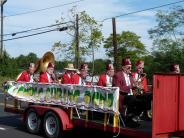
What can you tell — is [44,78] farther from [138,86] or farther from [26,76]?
[138,86]

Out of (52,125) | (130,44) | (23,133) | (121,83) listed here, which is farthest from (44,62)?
(130,44)

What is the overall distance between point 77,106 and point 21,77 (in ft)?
11.2

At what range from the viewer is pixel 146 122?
10.4 m

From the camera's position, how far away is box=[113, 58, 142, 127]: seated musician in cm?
989

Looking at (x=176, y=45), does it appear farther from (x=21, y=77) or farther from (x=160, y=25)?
(x=21, y=77)

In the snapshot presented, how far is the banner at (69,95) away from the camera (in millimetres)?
9812

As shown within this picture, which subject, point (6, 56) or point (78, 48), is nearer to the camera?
point (78, 48)

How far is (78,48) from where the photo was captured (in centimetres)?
4331

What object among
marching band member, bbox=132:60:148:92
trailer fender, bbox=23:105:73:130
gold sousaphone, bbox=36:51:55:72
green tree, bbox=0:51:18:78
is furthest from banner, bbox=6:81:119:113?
green tree, bbox=0:51:18:78

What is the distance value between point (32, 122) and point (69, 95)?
70.8 inches

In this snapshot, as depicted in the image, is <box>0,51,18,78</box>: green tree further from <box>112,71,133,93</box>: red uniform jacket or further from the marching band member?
<box>112,71,133,93</box>: red uniform jacket

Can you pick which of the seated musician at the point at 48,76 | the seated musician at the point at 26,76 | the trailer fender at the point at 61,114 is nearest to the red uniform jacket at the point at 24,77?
the seated musician at the point at 26,76

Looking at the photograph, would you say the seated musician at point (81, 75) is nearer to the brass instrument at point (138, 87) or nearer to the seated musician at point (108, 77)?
the seated musician at point (108, 77)

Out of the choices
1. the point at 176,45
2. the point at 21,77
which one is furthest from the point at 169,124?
the point at 176,45
